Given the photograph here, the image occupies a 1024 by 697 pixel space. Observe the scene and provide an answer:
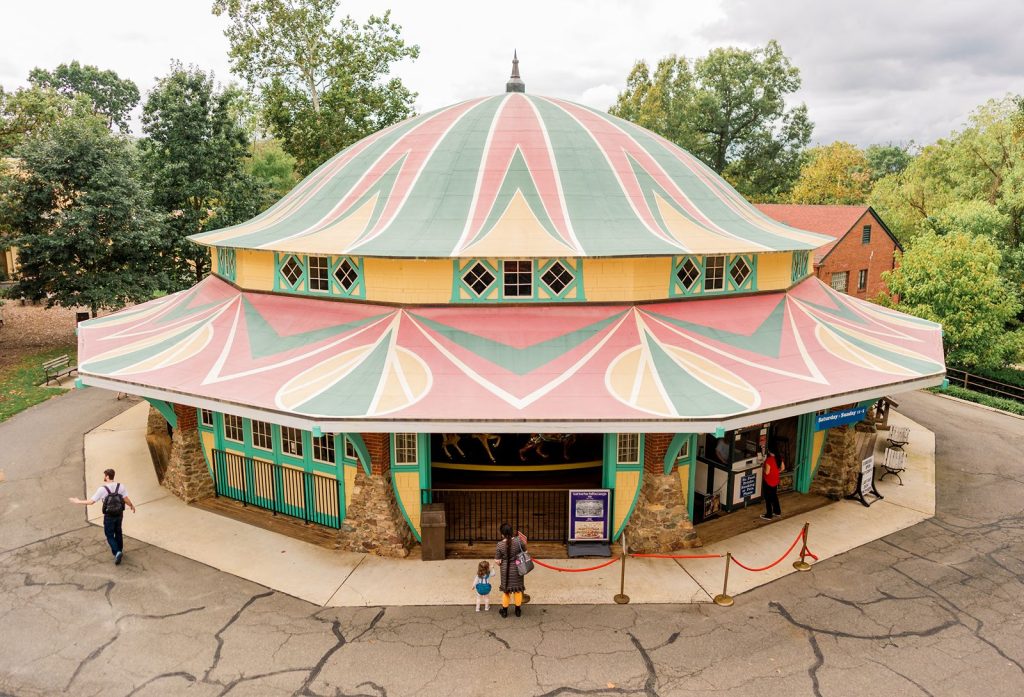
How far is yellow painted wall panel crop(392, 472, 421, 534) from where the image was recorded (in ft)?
38.3

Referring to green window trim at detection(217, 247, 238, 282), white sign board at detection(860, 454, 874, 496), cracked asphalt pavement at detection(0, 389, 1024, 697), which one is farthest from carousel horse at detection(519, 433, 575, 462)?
green window trim at detection(217, 247, 238, 282)

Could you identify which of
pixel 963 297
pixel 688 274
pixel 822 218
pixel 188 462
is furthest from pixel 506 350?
pixel 822 218

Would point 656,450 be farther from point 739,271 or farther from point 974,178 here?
point 974,178

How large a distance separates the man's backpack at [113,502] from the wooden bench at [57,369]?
16.2m

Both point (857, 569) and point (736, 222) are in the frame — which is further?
point (736, 222)

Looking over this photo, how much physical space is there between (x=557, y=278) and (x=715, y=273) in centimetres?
342

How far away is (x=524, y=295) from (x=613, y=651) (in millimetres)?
6378

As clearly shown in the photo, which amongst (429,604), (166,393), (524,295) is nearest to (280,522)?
(166,393)

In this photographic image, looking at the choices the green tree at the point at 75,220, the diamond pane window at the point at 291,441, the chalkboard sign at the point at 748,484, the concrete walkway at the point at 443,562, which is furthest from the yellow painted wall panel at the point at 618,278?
the green tree at the point at 75,220

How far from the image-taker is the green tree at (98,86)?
263 feet

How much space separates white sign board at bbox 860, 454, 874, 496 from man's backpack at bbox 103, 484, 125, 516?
14.2 m

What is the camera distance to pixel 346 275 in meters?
13.1

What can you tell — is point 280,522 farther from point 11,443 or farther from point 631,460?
point 11,443

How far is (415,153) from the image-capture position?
1524cm
